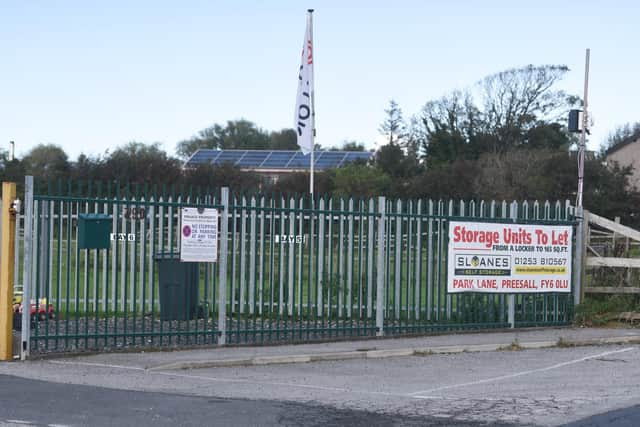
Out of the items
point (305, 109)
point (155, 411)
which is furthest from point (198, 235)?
point (305, 109)

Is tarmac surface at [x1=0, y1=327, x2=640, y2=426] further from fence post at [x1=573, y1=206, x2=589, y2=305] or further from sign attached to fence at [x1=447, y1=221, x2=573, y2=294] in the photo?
fence post at [x1=573, y1=206, x2=589, y2=305]

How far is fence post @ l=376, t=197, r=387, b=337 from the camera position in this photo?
1523 centimetres

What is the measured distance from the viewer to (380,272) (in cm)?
1526

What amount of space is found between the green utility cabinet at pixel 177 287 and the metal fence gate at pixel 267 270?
0.14 meters

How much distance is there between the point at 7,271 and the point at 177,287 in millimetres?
2751

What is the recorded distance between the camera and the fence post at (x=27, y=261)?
1189cm

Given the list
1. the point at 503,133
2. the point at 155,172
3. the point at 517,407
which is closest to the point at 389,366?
the point at 517,407

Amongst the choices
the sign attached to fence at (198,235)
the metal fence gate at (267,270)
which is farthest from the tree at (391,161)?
the sign attached to fence at (198,235)

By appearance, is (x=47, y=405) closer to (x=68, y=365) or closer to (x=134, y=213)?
(x=68, y=365)

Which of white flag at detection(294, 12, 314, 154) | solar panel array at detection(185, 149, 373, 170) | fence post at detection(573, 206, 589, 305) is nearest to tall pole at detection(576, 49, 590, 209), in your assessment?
fence post at detection(573, 206, 589, 305)

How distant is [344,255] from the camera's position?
15094 millimetres

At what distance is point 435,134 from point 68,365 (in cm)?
6199

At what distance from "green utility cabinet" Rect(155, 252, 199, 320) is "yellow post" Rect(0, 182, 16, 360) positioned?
7.34 feet

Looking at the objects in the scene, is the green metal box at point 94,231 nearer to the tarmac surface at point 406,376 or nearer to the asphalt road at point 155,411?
the tarmac surface at point 406,376
